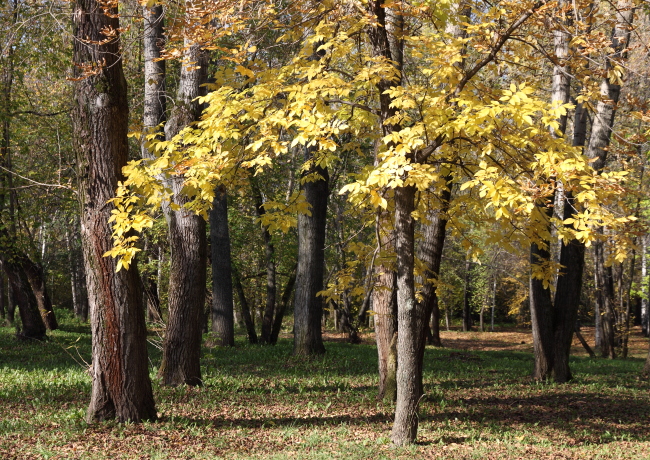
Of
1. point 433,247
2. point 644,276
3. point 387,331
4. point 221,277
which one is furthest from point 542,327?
point 644,276

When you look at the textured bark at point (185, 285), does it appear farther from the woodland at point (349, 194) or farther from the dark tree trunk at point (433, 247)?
the dark tree trunk at point (433, 247)

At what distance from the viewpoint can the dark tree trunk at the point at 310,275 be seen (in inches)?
591

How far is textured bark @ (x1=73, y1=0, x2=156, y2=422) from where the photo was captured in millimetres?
6965

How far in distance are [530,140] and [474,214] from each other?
200 centimetres

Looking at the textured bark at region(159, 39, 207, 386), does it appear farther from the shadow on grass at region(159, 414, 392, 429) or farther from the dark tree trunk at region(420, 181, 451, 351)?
the dark tree trunk at region(420, 181, 451, 351)

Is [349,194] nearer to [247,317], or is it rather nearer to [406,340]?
[406,340]

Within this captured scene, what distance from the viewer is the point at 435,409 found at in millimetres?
9125

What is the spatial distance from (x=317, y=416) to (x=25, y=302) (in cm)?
1170

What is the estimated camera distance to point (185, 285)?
31.3 feet

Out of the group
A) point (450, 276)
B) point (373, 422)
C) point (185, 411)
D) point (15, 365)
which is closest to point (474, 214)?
point (373, 422)

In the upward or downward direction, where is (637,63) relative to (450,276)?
upward

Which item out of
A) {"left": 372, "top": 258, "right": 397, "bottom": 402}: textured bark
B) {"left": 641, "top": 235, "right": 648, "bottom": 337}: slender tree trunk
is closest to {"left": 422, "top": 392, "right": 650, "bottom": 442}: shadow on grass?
{"left": 372, "top": 258, "right": 397, "bottom": 402}: textured bark

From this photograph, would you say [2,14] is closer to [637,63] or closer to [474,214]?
[474,214]

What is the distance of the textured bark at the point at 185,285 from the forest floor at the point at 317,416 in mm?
487
